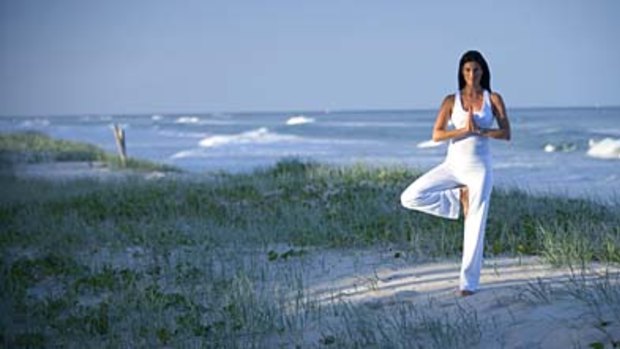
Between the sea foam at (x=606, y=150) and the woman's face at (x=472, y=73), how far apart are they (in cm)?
2664

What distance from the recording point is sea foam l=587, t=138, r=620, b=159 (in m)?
31.3

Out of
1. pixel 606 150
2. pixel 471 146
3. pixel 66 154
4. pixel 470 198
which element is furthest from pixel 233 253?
pixel 606 150

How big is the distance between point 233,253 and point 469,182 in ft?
11.8

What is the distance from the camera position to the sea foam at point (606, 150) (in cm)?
3133

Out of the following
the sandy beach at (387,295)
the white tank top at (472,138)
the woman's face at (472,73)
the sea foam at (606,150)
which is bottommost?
the sea foam at (606,150)

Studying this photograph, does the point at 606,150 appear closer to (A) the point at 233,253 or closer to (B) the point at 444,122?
(A) the point at 233,253

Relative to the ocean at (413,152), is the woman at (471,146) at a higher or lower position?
higher

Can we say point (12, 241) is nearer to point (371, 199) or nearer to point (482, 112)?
point (371, 199)

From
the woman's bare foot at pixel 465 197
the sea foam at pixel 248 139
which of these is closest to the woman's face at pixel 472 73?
the woman's bare foot at pixel 465 197

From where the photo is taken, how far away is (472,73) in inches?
237

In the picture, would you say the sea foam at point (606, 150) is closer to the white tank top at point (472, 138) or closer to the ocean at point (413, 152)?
the ocean at point (413, 152)

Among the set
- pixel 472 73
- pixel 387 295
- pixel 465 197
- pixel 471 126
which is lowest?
pixel 387 295

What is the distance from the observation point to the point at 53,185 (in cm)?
1596

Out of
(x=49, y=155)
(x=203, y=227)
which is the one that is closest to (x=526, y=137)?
(x=49, y=155)
